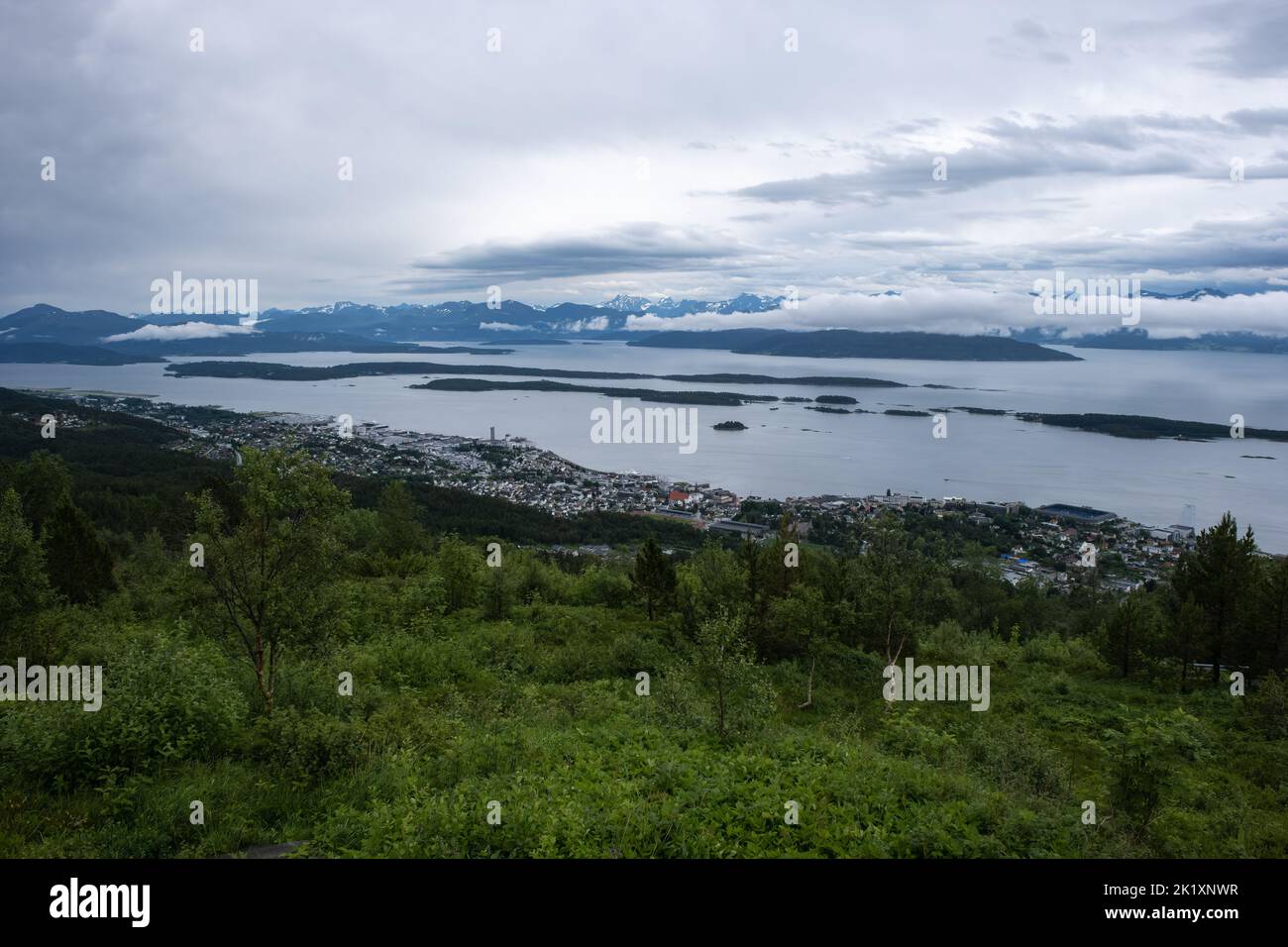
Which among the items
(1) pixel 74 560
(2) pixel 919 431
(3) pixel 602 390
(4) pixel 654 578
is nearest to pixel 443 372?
(3) pixel 602 390

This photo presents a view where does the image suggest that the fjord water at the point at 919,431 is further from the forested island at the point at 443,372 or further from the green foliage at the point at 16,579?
the green foliage at the point at 16,579

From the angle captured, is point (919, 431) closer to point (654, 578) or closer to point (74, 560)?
point (654, 578)

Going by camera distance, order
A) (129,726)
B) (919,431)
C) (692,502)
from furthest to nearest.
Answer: (919,431) → (692,502) → (129,726)

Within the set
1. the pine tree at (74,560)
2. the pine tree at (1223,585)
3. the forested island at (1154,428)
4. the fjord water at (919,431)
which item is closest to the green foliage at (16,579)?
the pine tree at (74,560)

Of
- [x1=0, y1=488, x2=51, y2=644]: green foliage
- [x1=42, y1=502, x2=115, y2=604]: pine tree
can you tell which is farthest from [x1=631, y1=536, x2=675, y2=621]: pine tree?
[x1=42, y1=502, x2=115, y2=604]: pine tree

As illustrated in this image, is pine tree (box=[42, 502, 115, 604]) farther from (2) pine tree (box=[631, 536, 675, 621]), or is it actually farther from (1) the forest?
(2) pine tree (box=[631, 536, 675, 621])
